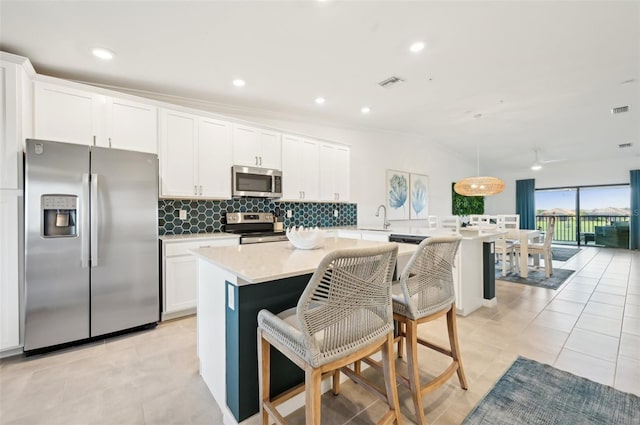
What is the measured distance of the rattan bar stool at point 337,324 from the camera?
107 centimetres

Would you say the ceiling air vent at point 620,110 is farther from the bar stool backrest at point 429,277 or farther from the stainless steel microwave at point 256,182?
the stainless steel microwave at point 256,182

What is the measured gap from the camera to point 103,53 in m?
2.55

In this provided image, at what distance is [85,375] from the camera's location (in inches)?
78.0

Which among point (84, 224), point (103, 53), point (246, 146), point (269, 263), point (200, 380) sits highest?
point (103, 53)

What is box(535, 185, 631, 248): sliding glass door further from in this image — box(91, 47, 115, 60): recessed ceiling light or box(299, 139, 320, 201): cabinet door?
Result: box(91, 47, 115, 60): recessed ceiling light

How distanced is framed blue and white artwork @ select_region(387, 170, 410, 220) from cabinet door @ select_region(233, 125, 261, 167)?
121 inches

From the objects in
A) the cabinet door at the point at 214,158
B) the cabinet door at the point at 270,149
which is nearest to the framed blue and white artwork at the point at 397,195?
the cabinet door at the point at 270,149

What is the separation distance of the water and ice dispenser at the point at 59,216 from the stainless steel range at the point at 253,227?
155 centimetres

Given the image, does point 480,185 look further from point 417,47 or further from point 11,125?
point 11,125

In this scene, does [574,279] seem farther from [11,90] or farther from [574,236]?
[11,90]

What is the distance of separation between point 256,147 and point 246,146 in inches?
5.6

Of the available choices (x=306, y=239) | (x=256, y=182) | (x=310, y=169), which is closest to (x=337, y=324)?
(x=306, y=239)

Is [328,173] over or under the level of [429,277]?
over

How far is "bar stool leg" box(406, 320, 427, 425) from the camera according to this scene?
147cm
